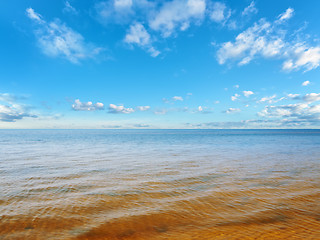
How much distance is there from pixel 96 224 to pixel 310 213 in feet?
21.0

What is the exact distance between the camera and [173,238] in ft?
13.3

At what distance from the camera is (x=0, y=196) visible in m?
6.66

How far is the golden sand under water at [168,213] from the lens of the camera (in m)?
4.23

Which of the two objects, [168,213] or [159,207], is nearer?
[168,213]

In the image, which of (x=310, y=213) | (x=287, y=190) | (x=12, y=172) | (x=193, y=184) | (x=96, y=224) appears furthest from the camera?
(x=12, y=172)

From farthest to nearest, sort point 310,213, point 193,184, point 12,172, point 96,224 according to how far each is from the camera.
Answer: point 12,172, point 193,184, point 310,213, point 96,224

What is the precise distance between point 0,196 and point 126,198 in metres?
4.99

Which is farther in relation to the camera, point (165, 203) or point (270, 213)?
point (165, 203)

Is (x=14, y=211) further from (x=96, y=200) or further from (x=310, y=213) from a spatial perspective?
(x=310, y=213)

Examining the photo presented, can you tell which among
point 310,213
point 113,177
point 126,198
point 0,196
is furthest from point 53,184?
point 310,213

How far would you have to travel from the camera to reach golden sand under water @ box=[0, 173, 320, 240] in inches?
167

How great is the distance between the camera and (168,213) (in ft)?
17.3

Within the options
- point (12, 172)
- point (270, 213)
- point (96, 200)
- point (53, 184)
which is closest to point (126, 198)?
point (96, 200)

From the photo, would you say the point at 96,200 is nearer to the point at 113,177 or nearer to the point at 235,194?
the point at 113,177
